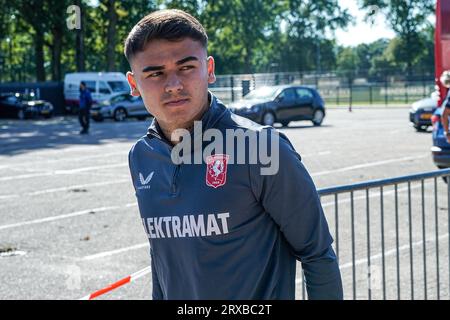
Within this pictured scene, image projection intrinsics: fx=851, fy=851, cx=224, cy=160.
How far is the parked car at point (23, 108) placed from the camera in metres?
42.8

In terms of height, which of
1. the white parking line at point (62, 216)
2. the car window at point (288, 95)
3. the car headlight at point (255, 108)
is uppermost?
the car window at point (288, 95)

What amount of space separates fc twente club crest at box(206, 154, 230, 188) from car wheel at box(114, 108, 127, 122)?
116 feet

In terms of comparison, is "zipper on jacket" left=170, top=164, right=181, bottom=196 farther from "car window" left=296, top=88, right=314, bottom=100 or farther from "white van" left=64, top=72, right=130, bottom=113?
"white van" left=64, top=72, right=130, bottom=113

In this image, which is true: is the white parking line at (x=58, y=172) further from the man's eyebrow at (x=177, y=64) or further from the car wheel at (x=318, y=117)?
the car wheel at (x=318, y=117)

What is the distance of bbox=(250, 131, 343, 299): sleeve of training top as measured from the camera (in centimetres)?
245

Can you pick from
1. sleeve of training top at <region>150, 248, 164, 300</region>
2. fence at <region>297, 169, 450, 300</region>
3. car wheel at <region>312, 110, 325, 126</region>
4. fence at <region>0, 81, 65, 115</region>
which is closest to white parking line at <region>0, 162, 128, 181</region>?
fence at <region>297, 169, 450, 300</region>

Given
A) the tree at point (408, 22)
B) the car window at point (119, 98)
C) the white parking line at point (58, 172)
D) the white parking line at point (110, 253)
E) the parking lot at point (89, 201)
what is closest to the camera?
the parking lot at point (89, 201)

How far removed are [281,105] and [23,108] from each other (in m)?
18.0

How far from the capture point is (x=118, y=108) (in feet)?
123

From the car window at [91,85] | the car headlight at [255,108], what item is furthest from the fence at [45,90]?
the car headlight at [255,108]

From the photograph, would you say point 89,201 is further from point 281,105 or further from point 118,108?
point 118,108

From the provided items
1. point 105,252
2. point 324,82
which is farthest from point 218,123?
point 324,82

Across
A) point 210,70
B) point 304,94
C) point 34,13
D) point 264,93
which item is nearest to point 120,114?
point 304,94
